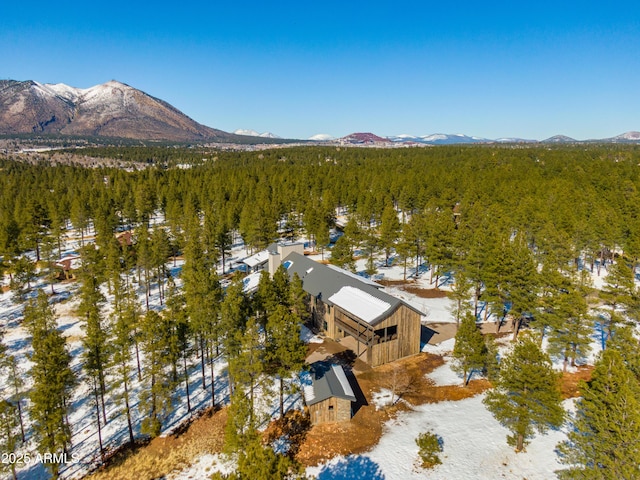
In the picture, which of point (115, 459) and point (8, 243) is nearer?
point (115, 459)

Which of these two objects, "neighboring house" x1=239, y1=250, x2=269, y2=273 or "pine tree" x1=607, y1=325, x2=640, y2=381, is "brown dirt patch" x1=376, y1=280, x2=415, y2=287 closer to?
"neighboring house" x1=239, y1=250, x2=269, y2=273

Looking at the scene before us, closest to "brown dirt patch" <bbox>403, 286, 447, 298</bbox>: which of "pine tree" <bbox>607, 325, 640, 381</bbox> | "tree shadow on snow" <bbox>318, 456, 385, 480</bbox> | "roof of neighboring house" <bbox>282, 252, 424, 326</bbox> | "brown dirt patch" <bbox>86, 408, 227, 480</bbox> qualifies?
"roof of neighboring house" <bbox>282, 252, 424, 326</bbox>

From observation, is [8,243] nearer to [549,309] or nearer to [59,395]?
[59,395]

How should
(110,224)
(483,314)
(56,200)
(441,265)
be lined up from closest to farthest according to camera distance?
(483,314)
(441,265)
(110,224)
(56,200)

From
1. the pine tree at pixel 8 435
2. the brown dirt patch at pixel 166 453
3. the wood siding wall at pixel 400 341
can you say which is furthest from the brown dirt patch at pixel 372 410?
the pine tree at pixel 8 435

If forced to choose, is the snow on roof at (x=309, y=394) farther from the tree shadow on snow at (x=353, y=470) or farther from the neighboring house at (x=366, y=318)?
the neighboring house at (x=366, y=318)

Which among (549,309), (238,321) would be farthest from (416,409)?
(549,309)
